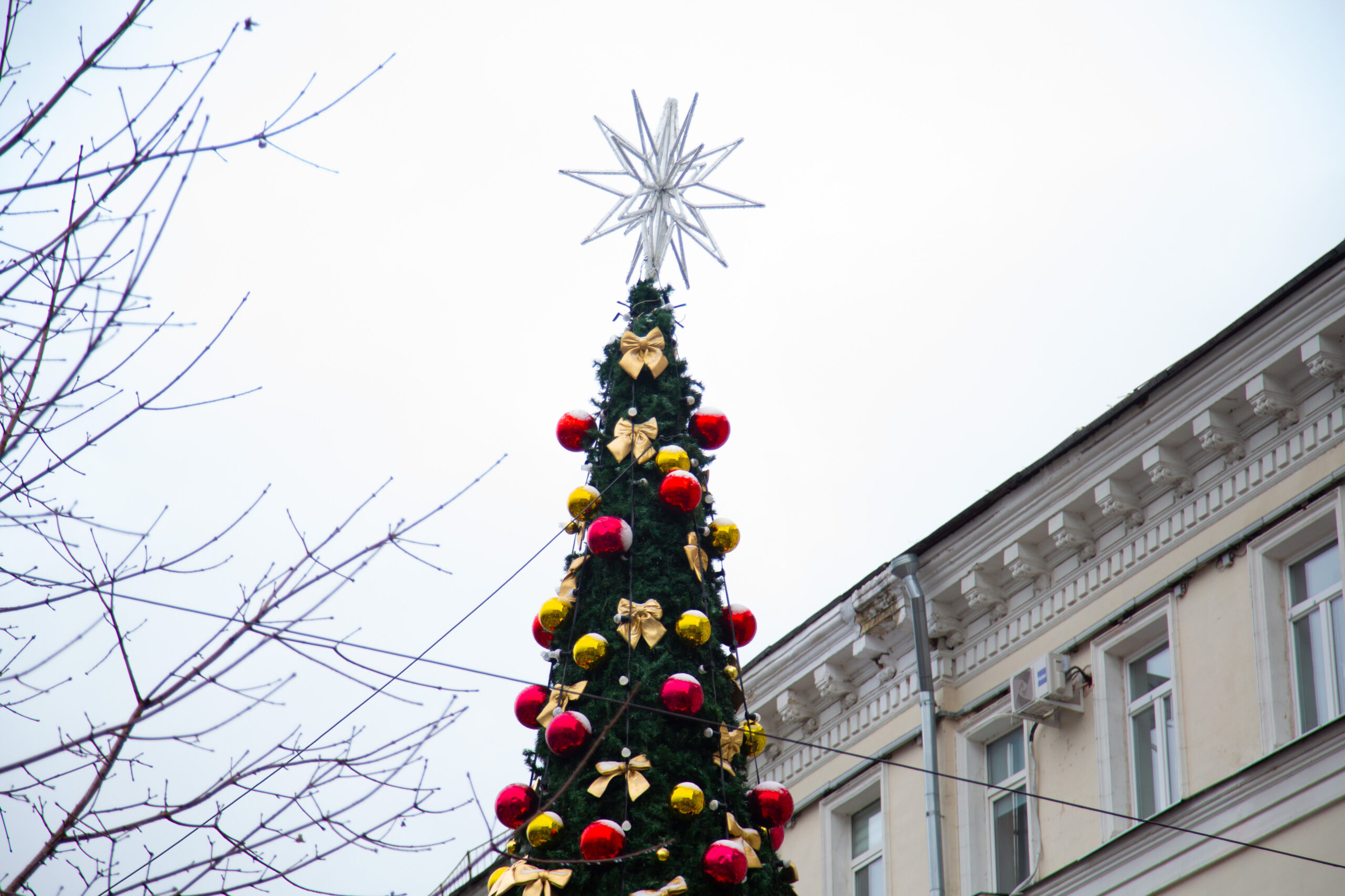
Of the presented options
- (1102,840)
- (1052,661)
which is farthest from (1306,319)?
(1102,840)

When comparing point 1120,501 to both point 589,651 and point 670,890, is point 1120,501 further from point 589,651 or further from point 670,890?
point 670,890

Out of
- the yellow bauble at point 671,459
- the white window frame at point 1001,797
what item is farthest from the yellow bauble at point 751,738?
the white window frame at point 1001,797

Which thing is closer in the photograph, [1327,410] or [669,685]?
[669,685]

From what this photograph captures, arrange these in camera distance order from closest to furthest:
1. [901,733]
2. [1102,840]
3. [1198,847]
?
[1198,847] → [1102,840] → [901,733]

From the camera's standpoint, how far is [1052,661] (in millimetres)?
12648

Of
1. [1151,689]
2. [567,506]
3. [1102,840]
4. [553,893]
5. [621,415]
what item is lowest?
[553,893]

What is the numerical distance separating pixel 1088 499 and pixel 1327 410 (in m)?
2.10

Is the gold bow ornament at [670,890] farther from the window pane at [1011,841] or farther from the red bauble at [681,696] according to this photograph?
the window pane at [1011,841]

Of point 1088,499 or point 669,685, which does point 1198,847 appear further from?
point 669,685

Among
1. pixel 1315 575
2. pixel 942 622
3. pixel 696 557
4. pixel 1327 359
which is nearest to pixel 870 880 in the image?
pixel 942 622

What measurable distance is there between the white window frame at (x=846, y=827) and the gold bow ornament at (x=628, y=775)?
448 centimetres

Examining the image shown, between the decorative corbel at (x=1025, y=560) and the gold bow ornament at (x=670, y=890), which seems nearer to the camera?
the gold bow ornament at (x=670, y=890)

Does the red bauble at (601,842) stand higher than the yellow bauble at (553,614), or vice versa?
the yellow bauble at (553,614)

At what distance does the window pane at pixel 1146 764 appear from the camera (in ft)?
38.8
